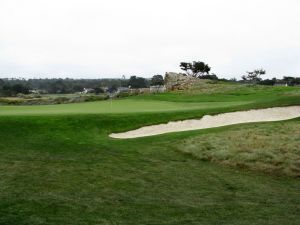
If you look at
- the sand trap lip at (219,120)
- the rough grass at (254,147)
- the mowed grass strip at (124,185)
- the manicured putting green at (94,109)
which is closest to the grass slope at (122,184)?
the mowed grass strip at (124,185)

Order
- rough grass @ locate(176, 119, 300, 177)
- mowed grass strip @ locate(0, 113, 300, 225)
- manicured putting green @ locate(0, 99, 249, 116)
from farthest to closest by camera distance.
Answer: manicured putting green @ locate(0, 99, 249, 116), rough grass @ locate(176, 119, 300, 177), mowed grass strip @ locate(0, 113, 300, 225)

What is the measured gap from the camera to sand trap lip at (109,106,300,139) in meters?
24.9

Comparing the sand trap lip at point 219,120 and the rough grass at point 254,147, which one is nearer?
the rough grass at point 254,147

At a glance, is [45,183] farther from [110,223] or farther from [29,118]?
[29,118]

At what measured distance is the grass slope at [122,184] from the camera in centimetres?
1111

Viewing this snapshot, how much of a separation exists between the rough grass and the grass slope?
63 cm

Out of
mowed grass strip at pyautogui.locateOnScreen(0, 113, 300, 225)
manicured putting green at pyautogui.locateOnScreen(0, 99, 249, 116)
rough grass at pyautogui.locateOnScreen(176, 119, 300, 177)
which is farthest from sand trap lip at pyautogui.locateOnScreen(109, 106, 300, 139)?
manicured putting green at pyautogui.locateOnScreen(0, 99, 249, 116)

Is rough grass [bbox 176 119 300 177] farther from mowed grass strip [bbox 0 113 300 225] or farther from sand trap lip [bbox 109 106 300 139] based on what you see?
sand trap lip [bbox 109 106 300 139]

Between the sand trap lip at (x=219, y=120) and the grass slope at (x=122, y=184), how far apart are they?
73.2 inches

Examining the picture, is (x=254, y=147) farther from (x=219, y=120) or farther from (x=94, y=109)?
(x=94, y=109)

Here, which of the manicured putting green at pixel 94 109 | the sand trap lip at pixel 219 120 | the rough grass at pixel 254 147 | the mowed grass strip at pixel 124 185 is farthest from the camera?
the manicured putting green at pixel 94 109

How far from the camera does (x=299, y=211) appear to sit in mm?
11875

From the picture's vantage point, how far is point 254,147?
19.5 meters

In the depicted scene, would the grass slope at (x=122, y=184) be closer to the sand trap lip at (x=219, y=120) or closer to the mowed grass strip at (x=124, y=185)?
the mowed grass strip at (x=124, y=185)
